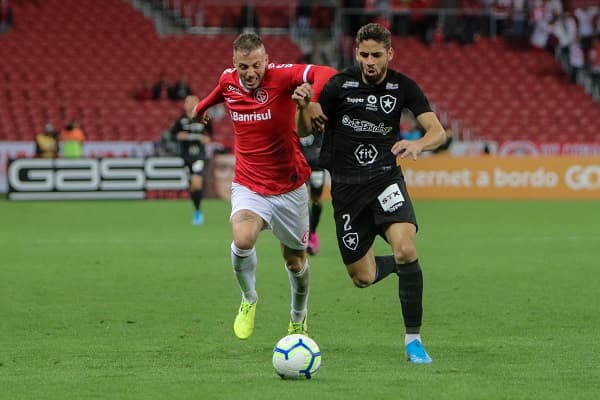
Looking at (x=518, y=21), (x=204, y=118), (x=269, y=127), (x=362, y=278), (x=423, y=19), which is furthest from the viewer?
(x=518, y=21)

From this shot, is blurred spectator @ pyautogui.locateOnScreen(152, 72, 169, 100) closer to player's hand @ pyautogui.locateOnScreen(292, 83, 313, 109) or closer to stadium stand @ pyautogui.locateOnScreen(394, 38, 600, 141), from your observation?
stadium stand @ pyautogui.locateOnScreen(394, 38, 600, 141)

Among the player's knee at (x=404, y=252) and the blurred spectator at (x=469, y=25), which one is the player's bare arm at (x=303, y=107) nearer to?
the player's knee at (x=404, y=252)

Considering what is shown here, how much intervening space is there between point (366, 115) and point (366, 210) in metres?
0.65

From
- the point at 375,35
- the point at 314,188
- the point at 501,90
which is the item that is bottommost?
the point at 501,90

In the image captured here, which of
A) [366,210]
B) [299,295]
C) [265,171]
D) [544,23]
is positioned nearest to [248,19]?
[544,23]

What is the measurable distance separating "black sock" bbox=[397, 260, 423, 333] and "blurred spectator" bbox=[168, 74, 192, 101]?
79.0 ft

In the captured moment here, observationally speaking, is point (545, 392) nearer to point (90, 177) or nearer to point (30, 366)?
point (30, 366)

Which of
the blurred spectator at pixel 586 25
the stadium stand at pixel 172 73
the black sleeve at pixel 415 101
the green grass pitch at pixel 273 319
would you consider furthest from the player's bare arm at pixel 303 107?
the blurred spectator at pixel 586 25

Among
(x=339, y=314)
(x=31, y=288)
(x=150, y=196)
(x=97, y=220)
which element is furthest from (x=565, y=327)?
(x=150, y=196)

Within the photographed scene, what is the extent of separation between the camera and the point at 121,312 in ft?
33.2

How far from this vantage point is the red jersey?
845 centimetres

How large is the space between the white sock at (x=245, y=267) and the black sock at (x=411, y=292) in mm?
1194

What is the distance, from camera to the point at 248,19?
35562 mm

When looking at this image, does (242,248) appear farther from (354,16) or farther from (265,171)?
(354,16)
